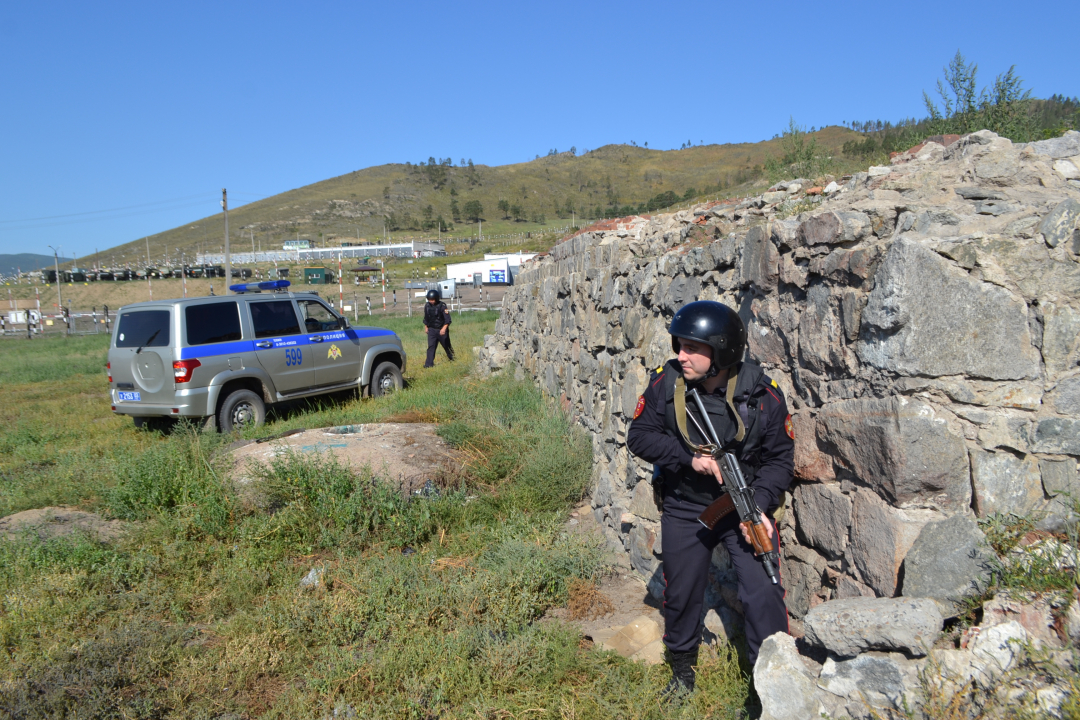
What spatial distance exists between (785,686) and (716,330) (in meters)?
1.49

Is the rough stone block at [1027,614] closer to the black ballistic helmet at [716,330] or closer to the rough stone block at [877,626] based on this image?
the rough stone block at [877,626]

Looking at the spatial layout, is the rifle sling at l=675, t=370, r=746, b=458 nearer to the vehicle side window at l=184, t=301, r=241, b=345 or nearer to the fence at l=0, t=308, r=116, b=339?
the vehicle side window at l=184, t=301, r=241, b=345

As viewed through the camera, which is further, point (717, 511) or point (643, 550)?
point (643, 550)

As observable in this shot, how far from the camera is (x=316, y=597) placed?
436cm

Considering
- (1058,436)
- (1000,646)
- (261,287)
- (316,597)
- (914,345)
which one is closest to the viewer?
(1000,646)

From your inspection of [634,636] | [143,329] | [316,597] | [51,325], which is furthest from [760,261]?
[51,325]

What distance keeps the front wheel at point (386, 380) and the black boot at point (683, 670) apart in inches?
335

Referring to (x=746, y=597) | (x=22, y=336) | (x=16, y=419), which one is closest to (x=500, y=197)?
(x=22, y=336)

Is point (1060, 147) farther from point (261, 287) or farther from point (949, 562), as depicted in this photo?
point (261, 287)

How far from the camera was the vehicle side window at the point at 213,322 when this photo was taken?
8.50 m

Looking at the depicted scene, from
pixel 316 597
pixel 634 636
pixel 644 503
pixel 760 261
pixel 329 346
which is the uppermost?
pixel 760 261

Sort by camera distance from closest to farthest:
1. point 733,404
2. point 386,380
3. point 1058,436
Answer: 1. point 1058,436
2. point 733,404
3. point 386,380

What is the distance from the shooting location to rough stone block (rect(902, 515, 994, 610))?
7.98 feet

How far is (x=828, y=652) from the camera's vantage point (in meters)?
2.54
